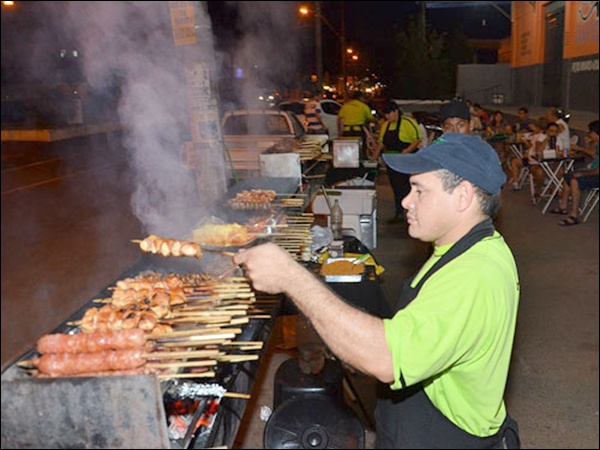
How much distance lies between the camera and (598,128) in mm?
11164

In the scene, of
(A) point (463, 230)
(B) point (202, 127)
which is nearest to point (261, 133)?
(B) point (202, 127)

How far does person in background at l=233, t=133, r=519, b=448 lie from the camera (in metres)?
2.03

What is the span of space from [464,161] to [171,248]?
2380 mm

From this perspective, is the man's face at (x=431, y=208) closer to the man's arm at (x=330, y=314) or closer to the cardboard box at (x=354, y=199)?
the man's arm at (x=330, y=314)

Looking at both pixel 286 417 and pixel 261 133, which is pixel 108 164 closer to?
pixel 261 133

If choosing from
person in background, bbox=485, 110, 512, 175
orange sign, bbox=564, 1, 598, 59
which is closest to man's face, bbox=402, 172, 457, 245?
person in background, bbox=485, 110, 512, 175

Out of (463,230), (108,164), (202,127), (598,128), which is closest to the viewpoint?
(463,230)

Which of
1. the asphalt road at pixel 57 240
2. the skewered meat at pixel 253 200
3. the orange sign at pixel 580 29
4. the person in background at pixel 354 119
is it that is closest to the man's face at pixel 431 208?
the asphalt road at pixel 57 240

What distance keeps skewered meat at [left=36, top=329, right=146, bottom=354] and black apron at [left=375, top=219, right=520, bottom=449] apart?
130 cm

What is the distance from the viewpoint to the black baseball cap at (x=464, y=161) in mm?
2283

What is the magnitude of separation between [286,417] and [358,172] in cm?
665

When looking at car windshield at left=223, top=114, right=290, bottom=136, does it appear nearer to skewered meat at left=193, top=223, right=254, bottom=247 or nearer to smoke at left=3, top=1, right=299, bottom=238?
smoke at left=3, top=1, right=299, bottom=238

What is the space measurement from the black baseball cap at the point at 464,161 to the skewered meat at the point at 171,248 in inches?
77.5

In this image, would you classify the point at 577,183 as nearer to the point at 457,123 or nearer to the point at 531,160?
the point at 531,160
